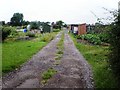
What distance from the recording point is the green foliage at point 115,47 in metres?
9.12

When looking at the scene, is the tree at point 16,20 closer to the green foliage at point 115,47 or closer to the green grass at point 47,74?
the green grass at point 47,74

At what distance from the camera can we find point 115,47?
30.3ft

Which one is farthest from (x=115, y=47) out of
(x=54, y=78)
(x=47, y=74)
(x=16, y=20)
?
(x=16, y=20)

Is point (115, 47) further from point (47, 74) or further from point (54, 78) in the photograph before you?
point (47, 74)

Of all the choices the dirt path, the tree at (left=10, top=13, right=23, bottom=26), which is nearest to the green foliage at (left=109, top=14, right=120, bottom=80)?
the dirt path

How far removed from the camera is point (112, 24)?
9.81 meters

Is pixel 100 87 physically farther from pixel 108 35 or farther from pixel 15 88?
pixel 15 88

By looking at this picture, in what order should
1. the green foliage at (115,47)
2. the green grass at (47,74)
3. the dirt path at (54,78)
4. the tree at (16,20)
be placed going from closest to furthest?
1. the green foliage at (115,47)
2. the dirt path at (54,78)
3. the green grass at (47,74)
4. the tree at (16,20)

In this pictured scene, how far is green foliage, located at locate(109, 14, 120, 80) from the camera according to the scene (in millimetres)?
9125

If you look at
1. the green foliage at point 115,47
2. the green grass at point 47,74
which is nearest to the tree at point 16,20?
the green grass at point 47,74

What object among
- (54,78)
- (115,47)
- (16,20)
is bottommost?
(54,78)

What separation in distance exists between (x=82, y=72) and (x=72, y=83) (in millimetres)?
2877

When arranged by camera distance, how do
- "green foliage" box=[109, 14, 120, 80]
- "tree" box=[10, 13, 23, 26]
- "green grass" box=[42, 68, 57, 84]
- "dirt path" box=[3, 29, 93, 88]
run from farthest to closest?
"tree" box=[10, 13, 23, 26] < "green grass" box=[42, 68, 57, 84] < "dirt path" box=[3, 29, 93, 88] < "green foliage" box=[109, 14, 120, 80]

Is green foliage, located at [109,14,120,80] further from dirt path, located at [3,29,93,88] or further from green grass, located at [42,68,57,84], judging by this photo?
green grass, located at [42,68,57,84]
